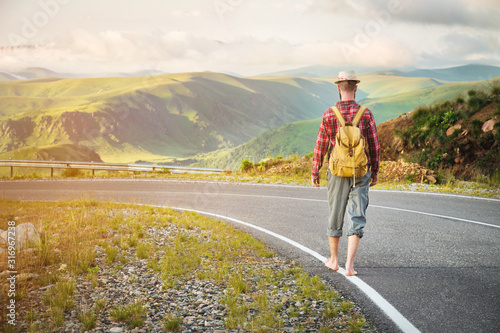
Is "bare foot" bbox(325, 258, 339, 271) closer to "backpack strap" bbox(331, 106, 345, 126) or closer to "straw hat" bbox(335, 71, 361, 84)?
"backpack strap" bbox(331, 106, 345, 126)

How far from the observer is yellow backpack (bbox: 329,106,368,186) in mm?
4414

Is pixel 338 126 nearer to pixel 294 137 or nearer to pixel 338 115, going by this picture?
pixel 338 115

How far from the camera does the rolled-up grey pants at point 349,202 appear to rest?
183 inches

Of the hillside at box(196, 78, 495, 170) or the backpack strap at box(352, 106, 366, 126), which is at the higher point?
the hillside at box(196, 78, 495, 170)

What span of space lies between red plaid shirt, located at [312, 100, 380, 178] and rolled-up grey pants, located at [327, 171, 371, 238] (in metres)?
0.25

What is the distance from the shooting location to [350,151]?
445 cm

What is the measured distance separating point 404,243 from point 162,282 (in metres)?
4.08

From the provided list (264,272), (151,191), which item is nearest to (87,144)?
(151,191)


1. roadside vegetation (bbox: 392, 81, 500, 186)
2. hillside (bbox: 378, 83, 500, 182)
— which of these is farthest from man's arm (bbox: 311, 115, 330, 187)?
hillside (bbox: 378, 83, 500, 182)

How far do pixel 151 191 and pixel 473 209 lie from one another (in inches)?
418

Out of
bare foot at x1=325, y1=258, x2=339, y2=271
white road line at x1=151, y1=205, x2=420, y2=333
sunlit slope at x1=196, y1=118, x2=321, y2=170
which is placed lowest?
white road line at x1=151, y1=205, x2=420, y2=333

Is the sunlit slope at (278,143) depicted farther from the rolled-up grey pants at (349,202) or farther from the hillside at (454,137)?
the rolled-up grey pants at (349,202)

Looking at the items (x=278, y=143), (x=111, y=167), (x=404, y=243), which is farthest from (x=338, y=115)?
(x=278, y=143)

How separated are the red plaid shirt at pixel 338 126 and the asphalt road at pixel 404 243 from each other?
4.82 feet
